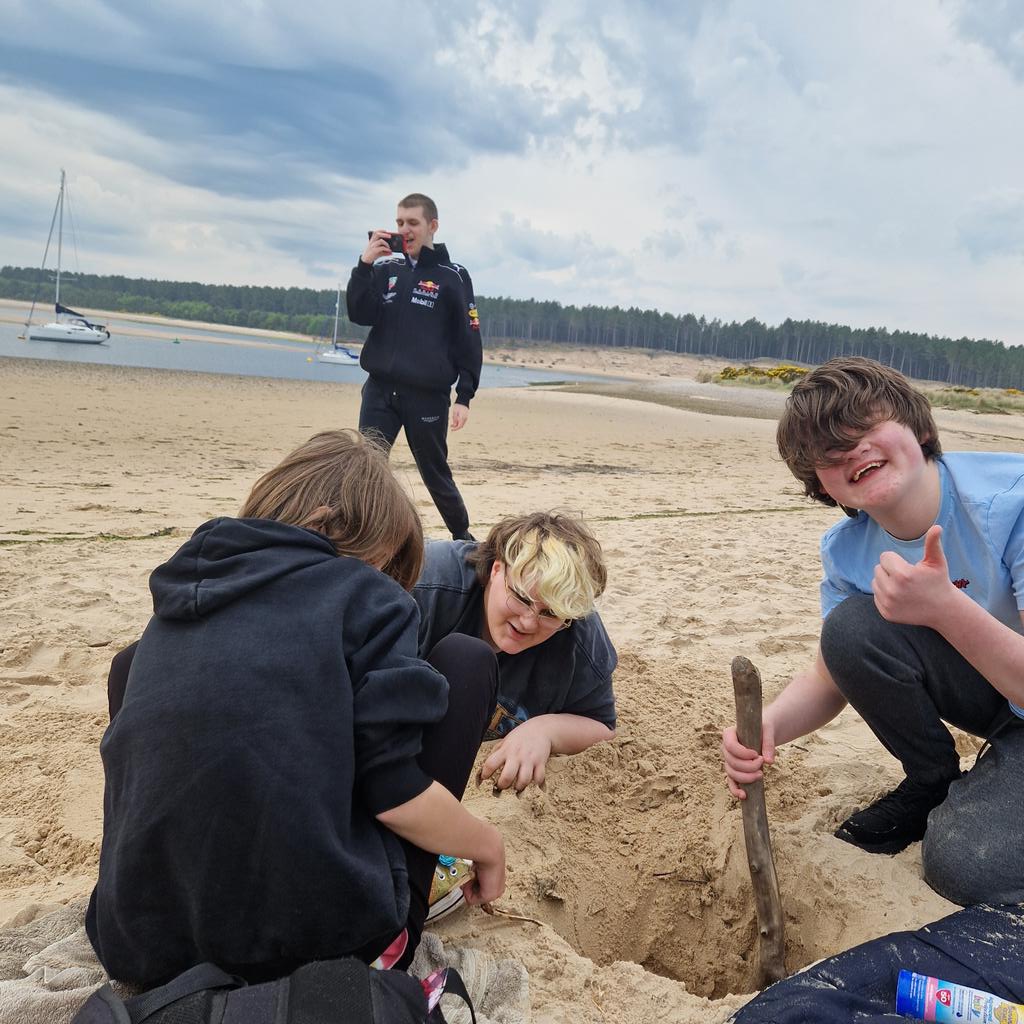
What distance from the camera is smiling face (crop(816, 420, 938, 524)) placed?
2.15 m

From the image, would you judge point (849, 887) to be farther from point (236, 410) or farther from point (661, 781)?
point (236, 410)

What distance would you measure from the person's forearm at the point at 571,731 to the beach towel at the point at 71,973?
836mm

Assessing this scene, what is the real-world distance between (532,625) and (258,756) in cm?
113

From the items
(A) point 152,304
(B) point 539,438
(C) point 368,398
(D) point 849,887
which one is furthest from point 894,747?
(A) point 152,304

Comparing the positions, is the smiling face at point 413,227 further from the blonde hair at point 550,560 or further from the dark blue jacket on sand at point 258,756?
the dark blue jacket on sand at point 258,756

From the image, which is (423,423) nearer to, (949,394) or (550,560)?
(550,560)

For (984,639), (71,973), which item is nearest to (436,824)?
(71,973)

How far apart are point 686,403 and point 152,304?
9469 centimetres

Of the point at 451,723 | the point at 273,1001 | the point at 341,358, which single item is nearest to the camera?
the point at 273,1001

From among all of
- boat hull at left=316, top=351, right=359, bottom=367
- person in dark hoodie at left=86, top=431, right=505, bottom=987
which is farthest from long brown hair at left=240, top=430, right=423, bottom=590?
boat hull at left=316, top=351, right=359, bottom=367

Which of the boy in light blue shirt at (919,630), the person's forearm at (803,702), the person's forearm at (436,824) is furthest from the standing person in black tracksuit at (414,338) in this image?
the person's forearm at (436,824)

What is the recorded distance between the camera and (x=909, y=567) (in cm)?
178

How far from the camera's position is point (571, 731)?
8.84 ft

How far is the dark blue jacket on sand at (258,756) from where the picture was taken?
1.35 m
